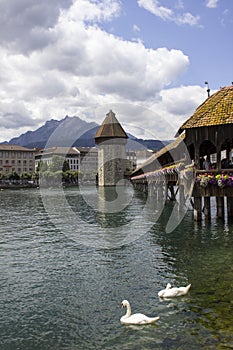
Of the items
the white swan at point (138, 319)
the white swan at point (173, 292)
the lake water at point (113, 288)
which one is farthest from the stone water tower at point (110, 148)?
the white swan at point (138, 319)

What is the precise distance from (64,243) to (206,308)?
784 centimetres

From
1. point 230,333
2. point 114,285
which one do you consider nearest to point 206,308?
point 230,333

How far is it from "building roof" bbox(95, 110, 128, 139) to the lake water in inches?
2547

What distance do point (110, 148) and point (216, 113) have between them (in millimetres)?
65767

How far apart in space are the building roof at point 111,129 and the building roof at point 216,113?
62988mm

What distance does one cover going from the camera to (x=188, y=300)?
7098 mm

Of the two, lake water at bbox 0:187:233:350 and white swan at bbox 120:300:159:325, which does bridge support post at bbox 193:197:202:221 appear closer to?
lake water at bbox 0:187:233:350

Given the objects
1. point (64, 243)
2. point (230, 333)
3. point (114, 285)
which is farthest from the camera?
point (64, 243)

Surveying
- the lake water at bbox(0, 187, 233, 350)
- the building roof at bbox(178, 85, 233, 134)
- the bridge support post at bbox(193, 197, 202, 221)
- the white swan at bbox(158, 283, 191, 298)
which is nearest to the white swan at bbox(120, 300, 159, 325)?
the lake water at bbox(0, 187, 233, 350)

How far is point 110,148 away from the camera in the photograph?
3174 inches

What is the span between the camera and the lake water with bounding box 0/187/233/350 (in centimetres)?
567

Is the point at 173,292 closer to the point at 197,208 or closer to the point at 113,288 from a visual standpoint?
the point at 113,288

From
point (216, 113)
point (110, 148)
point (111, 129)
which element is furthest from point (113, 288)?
point (110, 148)

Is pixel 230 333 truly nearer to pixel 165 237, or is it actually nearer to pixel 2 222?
pixel 165 237
